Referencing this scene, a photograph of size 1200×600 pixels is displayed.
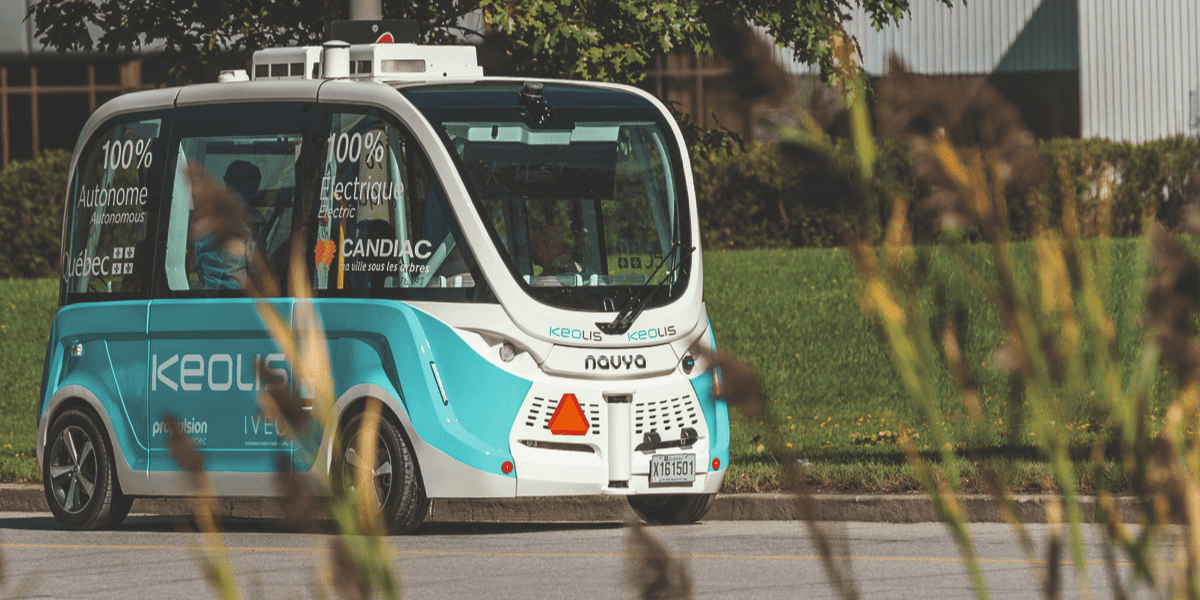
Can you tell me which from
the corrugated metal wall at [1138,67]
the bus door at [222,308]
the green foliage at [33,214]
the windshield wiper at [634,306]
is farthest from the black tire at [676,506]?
the corrugated metal wall at [1138,67]

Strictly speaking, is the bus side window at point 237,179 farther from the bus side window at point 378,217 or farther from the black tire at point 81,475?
the black tire at point 81,475

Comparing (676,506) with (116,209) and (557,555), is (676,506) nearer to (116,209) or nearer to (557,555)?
(557,555)

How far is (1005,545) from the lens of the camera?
336 inches

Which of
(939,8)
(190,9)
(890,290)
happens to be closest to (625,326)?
(190,9)

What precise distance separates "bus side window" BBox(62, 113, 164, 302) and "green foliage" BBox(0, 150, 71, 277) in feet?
45.7

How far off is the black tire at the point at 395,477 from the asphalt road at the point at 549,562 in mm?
145

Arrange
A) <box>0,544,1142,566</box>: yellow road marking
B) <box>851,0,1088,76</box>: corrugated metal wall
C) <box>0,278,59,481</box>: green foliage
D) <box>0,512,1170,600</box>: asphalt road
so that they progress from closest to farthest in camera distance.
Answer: <box>0,512,1170,600</box>: asphalt road < <box>0,544,1142,566</box>: yellow road marking < <box>0,278,59,481</box>: green foliage < <box>851,0,1088,76</box>: corrugated metal wall

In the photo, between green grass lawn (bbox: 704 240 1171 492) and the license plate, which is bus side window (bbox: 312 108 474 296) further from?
green grass lawn (bbox: 704 240 1171 492)

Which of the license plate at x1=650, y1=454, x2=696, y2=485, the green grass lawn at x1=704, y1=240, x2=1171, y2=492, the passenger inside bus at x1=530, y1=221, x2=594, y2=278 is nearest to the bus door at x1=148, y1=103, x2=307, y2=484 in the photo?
the passenger inside bus at x1=530, y1=221, x2=594, y2=278

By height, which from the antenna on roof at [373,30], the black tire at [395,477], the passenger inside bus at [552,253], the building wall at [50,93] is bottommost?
the black tire at [395,477]

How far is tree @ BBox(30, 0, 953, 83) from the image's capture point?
467 inches

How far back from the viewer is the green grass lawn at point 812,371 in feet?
33.9

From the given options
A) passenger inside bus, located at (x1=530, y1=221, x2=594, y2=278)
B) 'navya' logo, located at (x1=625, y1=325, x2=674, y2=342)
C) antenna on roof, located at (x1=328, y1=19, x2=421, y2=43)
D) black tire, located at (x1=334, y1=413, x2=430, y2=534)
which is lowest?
black tire, located at (x1=334, y1=413, x2=430, y2=534)

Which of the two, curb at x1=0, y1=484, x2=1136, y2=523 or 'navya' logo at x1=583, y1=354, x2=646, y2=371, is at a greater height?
'navya' logo at x1=583, y1=354, x2=646, y2=371
